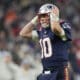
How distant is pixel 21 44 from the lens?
12.9 meters

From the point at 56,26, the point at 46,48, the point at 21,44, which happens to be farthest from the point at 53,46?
the point at 21,44

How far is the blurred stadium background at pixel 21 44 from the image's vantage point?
1132cm

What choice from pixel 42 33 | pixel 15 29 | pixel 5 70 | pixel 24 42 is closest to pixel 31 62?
pixel 5 70

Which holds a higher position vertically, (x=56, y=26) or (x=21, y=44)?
(x=56, y=26)

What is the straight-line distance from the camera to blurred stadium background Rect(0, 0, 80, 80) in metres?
11.3

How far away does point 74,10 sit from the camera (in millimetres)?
15836

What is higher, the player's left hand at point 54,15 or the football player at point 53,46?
the player's left hand at point 54,15

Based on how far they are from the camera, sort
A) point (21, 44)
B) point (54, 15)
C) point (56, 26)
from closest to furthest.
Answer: point (56, 26) < point (54, 15) < point (21, 44)

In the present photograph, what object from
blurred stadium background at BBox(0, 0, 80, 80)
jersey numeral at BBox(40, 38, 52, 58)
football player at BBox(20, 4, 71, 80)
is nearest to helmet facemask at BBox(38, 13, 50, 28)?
football player at BBox(20, 4, 71, 80)

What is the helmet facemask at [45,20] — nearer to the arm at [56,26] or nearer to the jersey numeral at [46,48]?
the arm at [56,26]

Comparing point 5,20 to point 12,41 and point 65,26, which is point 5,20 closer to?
point 12,41

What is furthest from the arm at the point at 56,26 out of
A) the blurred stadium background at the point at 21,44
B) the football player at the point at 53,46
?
the blurred stadium background at the point at 21,44

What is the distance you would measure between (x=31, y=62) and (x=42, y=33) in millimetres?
3957

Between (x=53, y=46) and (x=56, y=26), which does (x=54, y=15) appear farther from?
Result: (x=53, y=46)
